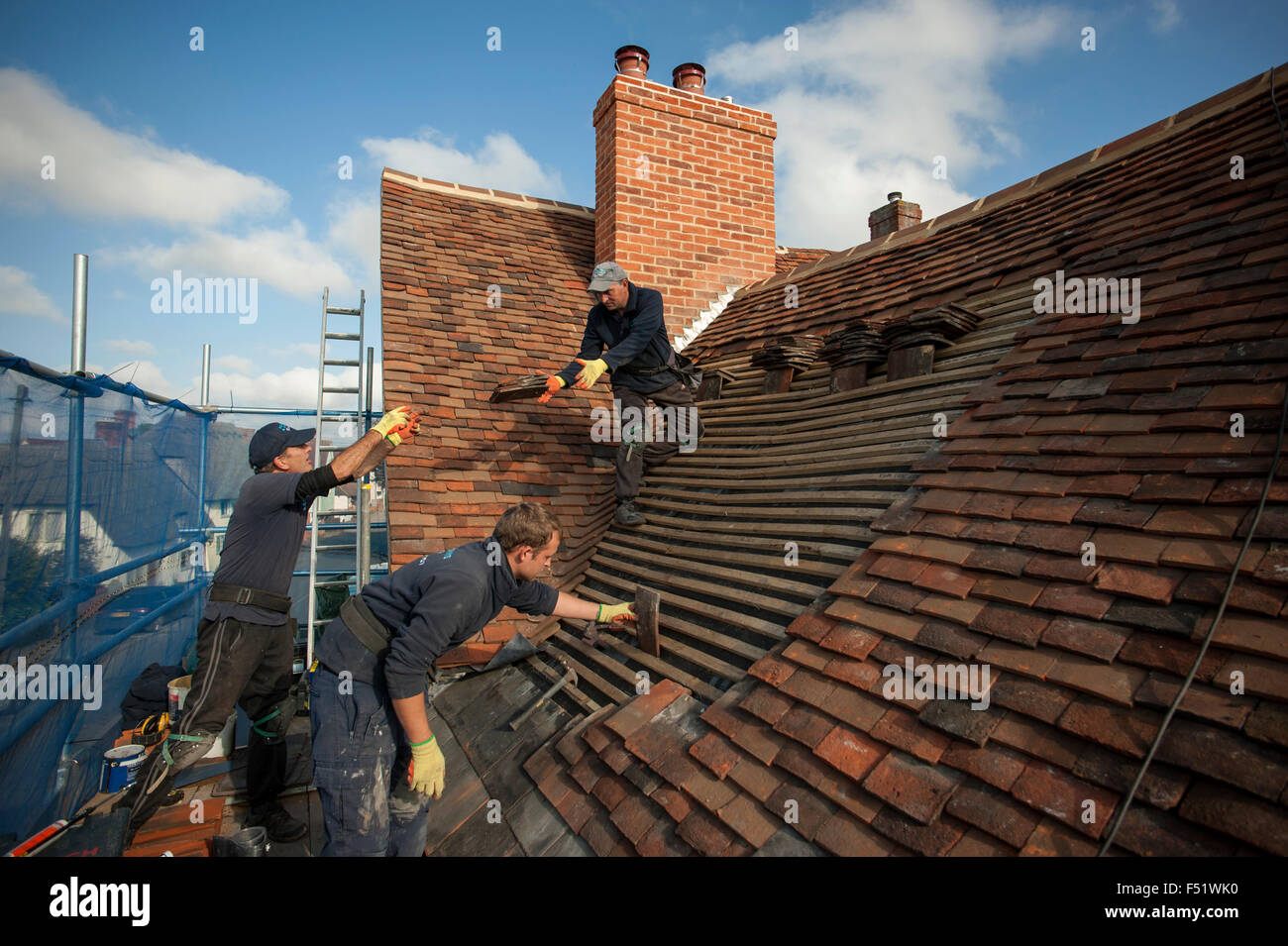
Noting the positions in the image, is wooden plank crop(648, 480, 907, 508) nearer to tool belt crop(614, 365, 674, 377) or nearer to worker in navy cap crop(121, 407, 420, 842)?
tool belt crop(614, 365, 674, 377)

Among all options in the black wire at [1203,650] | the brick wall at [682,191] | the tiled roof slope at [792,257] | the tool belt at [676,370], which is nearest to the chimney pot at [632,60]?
the brick wall at [682,191]

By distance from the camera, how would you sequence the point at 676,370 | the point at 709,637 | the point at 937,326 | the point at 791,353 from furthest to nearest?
the point at 791,353 → the point at 676,370 → the point at 937,326 → the point at 709,637

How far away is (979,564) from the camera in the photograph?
2518mm

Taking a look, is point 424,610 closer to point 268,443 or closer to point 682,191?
point 268,443

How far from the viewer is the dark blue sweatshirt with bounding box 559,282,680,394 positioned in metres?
4.95

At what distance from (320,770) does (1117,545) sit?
334 centimetres

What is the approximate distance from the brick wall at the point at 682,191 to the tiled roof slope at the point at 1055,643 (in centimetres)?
534

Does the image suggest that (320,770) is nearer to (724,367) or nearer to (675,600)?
(675,600)

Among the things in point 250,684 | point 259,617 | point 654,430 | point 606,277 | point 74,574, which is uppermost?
point 606,277

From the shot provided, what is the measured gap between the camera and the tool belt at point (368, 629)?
281 cm

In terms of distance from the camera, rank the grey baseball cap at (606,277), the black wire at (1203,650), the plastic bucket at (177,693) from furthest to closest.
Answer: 1. the plastic bucket at (177,693)
2. the grey baseball cap at (606,277)
3. the black wire at (1203,650)

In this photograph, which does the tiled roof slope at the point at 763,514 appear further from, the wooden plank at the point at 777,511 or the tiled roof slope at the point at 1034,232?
the tiled roof slope at the point at 1034,232

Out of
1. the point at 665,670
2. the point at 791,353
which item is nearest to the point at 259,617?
the point at 665,670

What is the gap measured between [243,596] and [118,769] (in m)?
2.29
